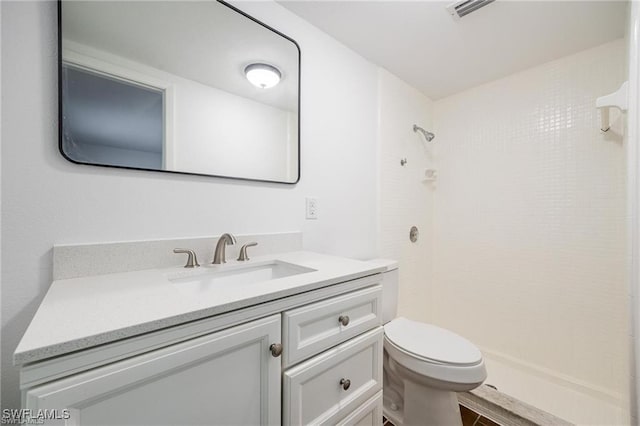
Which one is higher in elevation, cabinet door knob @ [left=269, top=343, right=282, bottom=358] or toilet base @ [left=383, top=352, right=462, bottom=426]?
cabinet door knob @ [left=269, top=343, right=282, bottom=358]

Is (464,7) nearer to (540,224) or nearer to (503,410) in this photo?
(540,224)

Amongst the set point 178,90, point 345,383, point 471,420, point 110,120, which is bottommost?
point 471,420

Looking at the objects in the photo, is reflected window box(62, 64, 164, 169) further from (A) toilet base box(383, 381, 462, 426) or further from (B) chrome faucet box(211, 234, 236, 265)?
(A) toilet base box(383, 381, 462, 426)

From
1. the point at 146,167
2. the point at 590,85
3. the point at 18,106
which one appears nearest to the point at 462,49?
the point at 590,85

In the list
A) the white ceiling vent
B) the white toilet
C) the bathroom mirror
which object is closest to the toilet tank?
the white toilet

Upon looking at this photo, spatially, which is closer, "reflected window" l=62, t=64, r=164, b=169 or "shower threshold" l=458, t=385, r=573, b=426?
"reflected window" l=62, t=64, r=164, b=169

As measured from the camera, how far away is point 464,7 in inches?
52.1

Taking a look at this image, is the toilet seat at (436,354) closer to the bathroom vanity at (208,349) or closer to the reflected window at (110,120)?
the bathroom vanity at (208,349)

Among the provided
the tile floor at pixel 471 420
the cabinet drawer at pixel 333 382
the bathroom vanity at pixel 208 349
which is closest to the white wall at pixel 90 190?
the bathroom vanity at pixel 208 349

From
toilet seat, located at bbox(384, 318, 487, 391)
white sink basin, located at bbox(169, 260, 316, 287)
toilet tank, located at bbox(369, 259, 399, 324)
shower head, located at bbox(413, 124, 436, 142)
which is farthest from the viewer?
shower head, located at bbox(413, 124, 436, 142)

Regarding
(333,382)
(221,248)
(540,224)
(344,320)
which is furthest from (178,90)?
(540,224)

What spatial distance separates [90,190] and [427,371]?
1.51m

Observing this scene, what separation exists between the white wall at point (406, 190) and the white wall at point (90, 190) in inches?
20.9

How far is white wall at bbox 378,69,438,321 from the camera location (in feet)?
6.32
